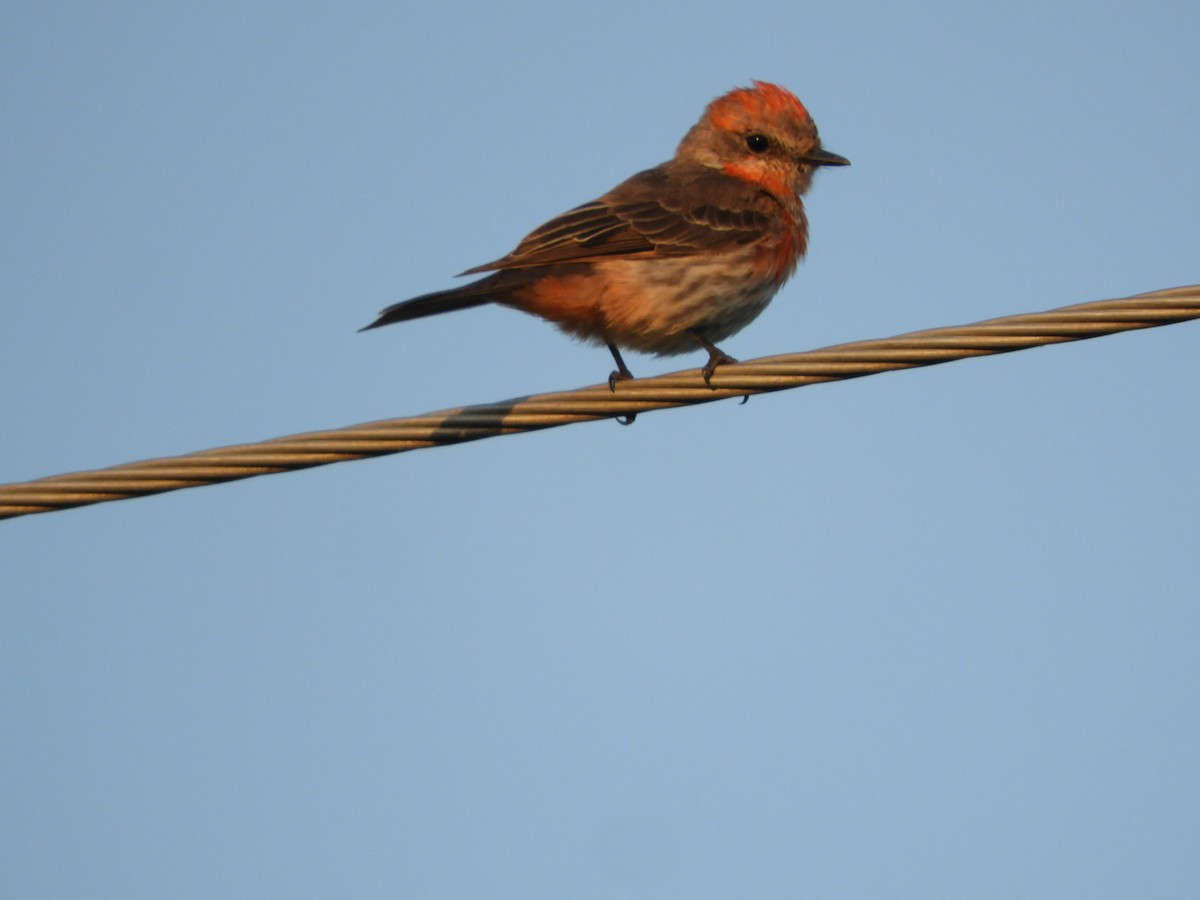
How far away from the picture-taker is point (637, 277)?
7027mm

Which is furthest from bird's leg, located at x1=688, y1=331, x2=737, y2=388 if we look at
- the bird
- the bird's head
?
the bird's head

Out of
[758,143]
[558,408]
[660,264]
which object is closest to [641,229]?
[660,264]

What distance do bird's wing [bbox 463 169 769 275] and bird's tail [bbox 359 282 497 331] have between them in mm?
285

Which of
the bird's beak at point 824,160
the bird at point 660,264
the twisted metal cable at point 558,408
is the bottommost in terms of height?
the twisted metal cable at point 558,408

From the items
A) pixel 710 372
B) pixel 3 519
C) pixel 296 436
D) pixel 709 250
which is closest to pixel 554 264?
pixel 709 250

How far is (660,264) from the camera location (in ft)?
23.3

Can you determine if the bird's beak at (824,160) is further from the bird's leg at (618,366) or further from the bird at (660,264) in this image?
the bird's leg at (618,366)

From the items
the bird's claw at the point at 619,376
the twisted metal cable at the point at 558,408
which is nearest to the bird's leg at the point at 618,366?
the bird's claw at the point at 619,376

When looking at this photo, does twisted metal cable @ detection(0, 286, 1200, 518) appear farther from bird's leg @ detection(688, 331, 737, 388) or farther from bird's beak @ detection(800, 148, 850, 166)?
bird's beak @ detection(800, 148, 850, 166)

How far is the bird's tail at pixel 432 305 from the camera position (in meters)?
5.88

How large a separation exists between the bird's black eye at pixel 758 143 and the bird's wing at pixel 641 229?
72 cm

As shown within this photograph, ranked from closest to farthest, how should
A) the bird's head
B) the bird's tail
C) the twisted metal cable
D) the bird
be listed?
1. the twisted metal cable
2. the bird's tail
3. the bird
4. the bird's head

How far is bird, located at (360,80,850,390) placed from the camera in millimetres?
6777

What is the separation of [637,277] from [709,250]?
1.52 feet
